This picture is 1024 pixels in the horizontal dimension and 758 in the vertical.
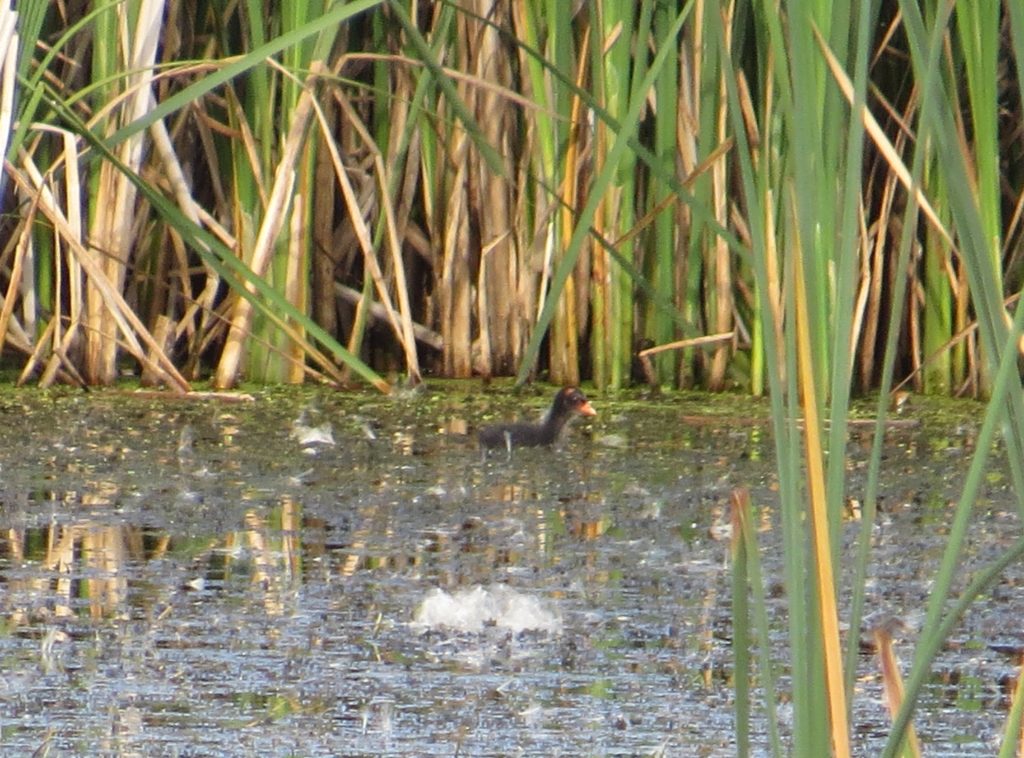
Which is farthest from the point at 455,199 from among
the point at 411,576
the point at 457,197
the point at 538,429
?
the point at 411,576

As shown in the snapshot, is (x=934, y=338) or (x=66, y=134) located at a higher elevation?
(x=66, y=134)

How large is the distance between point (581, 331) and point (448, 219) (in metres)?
0.54

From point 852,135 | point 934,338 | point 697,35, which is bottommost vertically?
point 934,338

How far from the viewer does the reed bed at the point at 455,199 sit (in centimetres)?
558

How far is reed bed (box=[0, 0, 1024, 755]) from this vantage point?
5.58 m

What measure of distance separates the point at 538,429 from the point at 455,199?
110 centimetres

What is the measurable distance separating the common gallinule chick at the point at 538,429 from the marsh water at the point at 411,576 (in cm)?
5

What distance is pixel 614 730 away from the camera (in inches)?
108

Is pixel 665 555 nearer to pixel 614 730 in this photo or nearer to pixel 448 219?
pixel 614 730

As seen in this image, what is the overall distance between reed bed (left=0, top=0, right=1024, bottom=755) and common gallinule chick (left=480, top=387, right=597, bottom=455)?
20 centimetres

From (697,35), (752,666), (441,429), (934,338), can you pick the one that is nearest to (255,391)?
(441,429)

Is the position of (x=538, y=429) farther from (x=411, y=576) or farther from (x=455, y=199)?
(x=411, y=576)

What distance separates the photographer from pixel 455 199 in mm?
6039

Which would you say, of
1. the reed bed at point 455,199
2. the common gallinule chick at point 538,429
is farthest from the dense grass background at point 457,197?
the common gallinule chick at point 538,429
